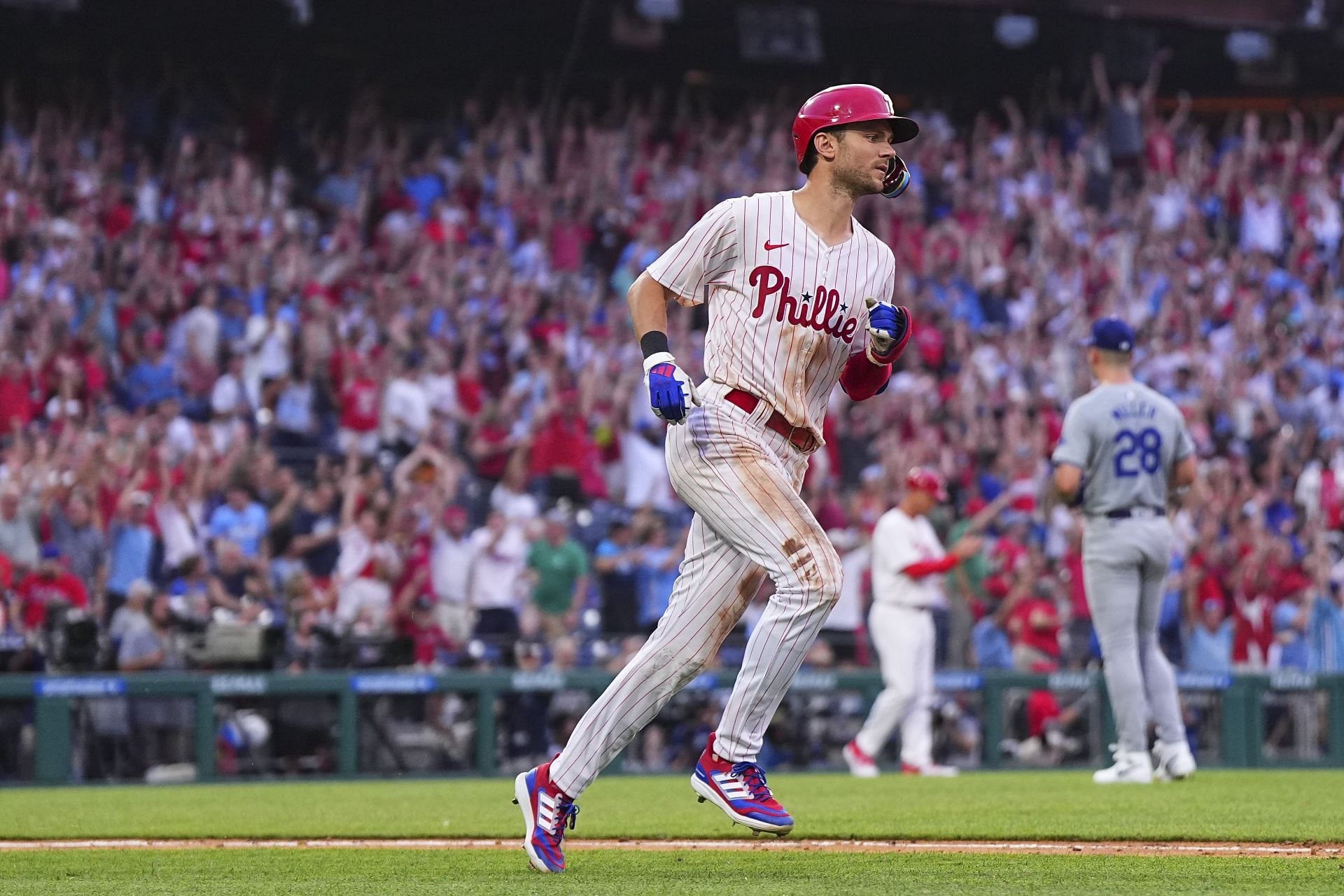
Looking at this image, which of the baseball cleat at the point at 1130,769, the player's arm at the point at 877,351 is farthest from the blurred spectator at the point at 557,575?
the player's arm at the point at 877,351

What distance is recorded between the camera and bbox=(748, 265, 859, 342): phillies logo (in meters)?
5.28

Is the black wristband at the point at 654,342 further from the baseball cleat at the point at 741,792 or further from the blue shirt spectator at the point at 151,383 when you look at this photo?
the blue shirt spectator at the point at 151,383

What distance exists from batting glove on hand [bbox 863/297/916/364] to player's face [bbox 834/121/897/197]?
1.10 ft

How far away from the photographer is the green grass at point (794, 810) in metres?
6.47

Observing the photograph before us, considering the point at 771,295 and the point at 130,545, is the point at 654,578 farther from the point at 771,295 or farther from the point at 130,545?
the point at 771,295

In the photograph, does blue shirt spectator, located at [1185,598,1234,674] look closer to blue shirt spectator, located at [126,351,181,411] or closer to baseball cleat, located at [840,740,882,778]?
baseball cleat, located at [840,740,882,778]

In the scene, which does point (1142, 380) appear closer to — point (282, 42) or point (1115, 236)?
point (1115, 236)

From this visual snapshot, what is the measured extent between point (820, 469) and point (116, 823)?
8.48 metres

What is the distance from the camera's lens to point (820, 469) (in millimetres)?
15172

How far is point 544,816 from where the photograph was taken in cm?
508

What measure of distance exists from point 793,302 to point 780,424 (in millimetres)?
342

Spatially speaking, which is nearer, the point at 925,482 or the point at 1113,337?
the point at 1113,337

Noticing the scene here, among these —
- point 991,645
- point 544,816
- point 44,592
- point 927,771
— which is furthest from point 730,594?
point 991,645

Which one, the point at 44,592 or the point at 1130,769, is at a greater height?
the point at 44,592
